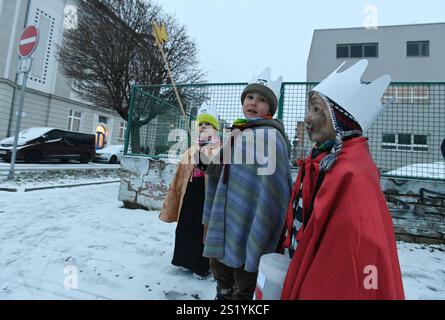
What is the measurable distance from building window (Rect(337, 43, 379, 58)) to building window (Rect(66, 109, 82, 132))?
871 inches

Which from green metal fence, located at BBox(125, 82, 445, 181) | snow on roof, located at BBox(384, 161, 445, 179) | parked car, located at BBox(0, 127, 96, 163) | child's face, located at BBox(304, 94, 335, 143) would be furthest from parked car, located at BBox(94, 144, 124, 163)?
child's face, located at BBox(304, 94, 335, 143)

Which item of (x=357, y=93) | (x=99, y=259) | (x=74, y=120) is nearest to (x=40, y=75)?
(x=74, y=120)

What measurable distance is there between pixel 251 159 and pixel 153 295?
1434 millimetres

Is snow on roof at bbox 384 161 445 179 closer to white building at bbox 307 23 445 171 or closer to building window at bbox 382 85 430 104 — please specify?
building window at bbox 382 85 430 104

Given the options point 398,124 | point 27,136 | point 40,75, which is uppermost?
point 40,75

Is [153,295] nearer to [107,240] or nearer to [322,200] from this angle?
[107,240]

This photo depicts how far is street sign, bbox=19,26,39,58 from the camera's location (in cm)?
606

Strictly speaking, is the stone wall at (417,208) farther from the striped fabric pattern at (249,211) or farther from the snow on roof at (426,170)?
the striped fabric pattern at (249,211)

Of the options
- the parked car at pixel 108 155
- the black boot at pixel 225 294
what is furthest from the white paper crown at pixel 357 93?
the parked car at pixel 108 155

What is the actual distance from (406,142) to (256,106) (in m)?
3.35

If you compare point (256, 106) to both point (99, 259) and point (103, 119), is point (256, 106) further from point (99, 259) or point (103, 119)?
point (103, 119)

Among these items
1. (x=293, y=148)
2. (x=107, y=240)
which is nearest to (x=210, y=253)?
(x=107, y=240)

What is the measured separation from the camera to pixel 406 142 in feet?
12.7

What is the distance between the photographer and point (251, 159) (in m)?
1.50
